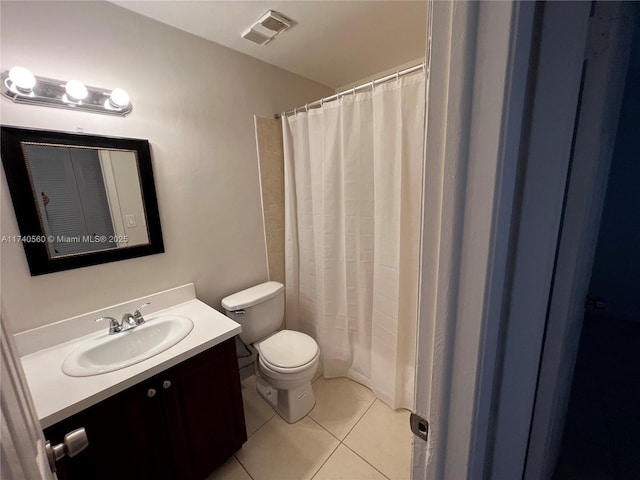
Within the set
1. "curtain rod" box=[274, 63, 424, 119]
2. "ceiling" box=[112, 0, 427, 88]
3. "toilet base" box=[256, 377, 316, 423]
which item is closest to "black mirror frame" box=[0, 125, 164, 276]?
"ceiling" box=[112, 0, 427, 88]

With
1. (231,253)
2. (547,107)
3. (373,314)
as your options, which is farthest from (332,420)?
→ (547,107)

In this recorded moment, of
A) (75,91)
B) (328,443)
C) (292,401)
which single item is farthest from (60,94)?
(328,443)

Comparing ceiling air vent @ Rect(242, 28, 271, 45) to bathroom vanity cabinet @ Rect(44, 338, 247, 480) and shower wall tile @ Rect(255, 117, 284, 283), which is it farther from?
bathroom vanity cabinet @ Rect(44, 338, 247, 480)

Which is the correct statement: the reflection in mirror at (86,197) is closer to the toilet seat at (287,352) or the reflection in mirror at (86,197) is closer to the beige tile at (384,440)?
Answer: the toilet seat at (287,352)

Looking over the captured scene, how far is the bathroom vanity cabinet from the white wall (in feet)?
1.83

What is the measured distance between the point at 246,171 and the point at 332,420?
1756 millimetres

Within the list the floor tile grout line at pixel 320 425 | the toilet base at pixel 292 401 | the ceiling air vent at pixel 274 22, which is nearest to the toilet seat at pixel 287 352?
the toilet base at pixel 292 401

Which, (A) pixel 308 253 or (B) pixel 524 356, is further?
(A) pixel 308 253

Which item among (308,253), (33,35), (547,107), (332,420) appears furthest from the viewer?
(308,253)

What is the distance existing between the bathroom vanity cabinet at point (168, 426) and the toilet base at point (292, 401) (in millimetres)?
303

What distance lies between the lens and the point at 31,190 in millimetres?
1102

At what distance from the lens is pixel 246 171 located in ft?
6.02

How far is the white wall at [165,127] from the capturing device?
3.62ft

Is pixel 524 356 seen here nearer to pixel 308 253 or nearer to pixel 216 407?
pixel 216 407
